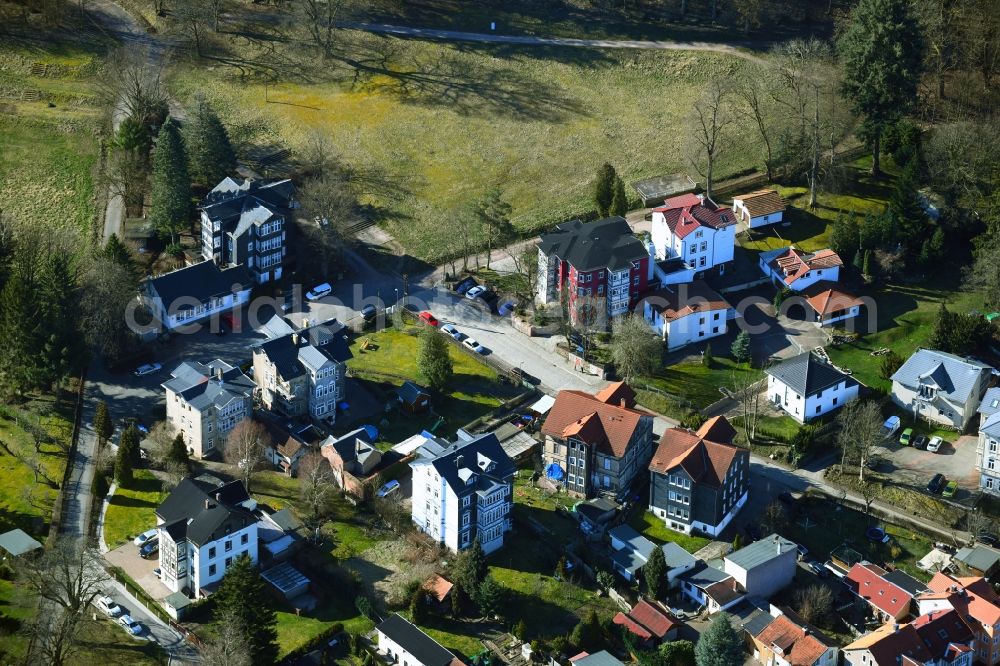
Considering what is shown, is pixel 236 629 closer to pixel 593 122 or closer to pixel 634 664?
pixel 634 664

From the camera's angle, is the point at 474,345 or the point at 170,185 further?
the point at 170,185

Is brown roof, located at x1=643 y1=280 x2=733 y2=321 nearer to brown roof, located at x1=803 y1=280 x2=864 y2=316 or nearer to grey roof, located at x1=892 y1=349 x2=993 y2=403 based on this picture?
brown roof, located at x1=803 y1=280 x2=864 y2=316

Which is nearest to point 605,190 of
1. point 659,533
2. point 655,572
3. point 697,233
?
point 697,233

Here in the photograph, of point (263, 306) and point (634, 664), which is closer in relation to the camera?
point (634, 664)

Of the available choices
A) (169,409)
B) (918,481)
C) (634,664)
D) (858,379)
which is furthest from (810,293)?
(169,409)

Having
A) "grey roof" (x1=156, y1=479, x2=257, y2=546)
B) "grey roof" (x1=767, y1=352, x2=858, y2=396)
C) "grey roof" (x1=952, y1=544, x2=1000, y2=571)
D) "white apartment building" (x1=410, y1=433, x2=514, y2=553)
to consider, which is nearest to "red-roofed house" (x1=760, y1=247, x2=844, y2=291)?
"grey roof" (x1=767, y1=352, x2=858, y2=396)

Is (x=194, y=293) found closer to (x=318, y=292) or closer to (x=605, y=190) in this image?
(x=318, y=292)
